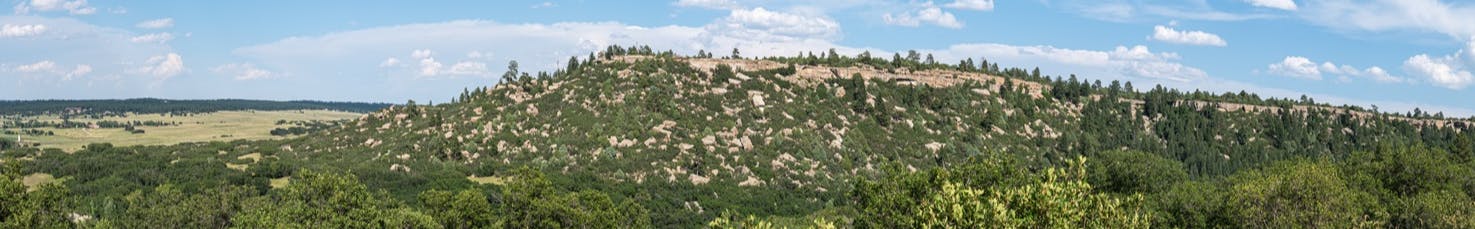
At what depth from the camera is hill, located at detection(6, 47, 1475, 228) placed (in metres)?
79.8

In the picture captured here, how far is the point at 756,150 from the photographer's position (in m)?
145

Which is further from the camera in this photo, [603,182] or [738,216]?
→ [603,182]

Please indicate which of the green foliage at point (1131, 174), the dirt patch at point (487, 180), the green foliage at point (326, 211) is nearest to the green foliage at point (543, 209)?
the green foliage at point (326, 211)

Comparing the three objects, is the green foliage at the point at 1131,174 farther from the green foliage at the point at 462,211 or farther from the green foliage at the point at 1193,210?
the green foliage at the point at 462,211

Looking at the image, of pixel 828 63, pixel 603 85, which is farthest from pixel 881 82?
pixel 603 85

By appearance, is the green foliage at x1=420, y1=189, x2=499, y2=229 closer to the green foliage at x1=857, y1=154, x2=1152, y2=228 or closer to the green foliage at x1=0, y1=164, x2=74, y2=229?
the green foliage at x1=0, y1=164, x2=74, y2=229

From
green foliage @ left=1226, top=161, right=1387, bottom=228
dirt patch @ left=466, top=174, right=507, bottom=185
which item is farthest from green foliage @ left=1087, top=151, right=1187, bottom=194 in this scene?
dirt patch @ left=466, top=174, right=507, bottom=185

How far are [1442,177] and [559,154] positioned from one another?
106 meters

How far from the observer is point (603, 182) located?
125125mm

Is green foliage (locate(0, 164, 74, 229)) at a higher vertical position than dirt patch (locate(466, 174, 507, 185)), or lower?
higher

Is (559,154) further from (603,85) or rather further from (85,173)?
(85,173)

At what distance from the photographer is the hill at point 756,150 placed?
79812 millimetres

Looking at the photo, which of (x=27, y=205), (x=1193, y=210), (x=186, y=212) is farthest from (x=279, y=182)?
(x=1193, y=210)

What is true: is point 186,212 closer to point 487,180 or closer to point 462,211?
point 462,211
